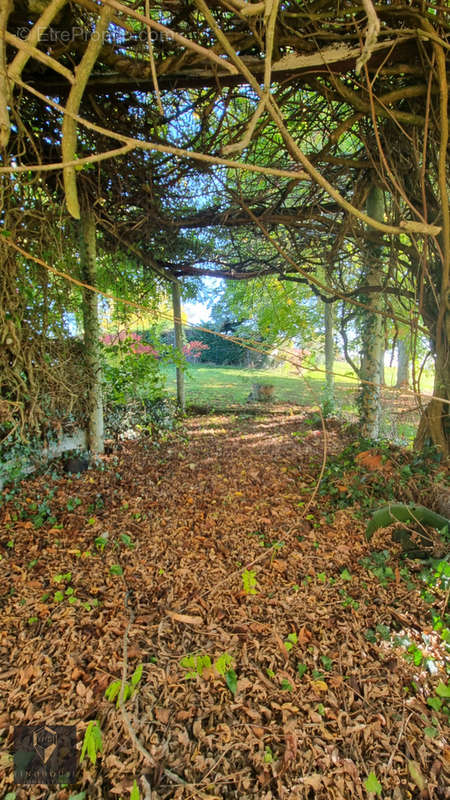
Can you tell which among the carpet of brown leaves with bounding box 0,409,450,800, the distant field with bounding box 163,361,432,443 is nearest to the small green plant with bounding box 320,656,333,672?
the carpet of brown leaves with bounding box 0,409,450,800

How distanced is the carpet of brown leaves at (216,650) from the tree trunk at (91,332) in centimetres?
119

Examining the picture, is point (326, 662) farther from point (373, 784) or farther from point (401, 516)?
point (401, 516)

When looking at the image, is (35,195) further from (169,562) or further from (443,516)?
(443,516)

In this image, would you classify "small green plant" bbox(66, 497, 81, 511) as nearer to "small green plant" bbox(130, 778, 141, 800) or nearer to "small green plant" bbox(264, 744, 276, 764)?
"small green plant" bbox(130, 778, 141, 800)

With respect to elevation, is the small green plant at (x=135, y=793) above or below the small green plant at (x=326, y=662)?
below

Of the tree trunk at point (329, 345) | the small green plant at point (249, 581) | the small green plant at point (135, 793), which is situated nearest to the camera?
the small green plant at point (135, 793)

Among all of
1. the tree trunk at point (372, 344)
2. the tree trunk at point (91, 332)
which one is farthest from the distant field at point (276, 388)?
the tree trunk at point (91, 332)

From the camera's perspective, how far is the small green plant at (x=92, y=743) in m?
1.12

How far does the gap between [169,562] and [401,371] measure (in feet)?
36.5

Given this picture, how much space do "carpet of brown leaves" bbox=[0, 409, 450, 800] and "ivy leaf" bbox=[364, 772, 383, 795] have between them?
0.7 inches

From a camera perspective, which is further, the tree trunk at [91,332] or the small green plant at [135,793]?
the tree trunk at [91,332]

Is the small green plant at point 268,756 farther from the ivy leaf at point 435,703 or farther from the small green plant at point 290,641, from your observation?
the ivy leaf at point 435,703

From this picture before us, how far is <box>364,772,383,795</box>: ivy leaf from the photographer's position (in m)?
1.05

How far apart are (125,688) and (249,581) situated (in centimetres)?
81
